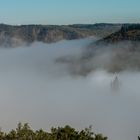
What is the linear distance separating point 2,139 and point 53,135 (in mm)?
8510

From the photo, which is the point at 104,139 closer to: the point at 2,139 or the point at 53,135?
the point at 53,135

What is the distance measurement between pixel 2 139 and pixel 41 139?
660cm

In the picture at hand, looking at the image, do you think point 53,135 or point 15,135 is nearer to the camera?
point 15,135

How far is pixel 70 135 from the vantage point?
73.2 meters

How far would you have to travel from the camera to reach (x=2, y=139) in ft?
228

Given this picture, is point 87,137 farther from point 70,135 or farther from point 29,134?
point 29,134

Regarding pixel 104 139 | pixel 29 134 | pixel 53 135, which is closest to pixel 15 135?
pixel 29 134

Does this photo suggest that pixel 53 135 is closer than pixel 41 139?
No

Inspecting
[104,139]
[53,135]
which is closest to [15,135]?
[53,135]

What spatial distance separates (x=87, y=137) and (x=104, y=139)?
9.25ft

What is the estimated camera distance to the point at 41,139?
67.6m

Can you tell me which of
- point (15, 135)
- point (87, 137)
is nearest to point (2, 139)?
point (15, 135)

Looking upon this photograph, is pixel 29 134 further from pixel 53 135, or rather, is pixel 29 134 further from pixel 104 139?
pixel 104 139

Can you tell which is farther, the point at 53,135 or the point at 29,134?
the point at 53,135
